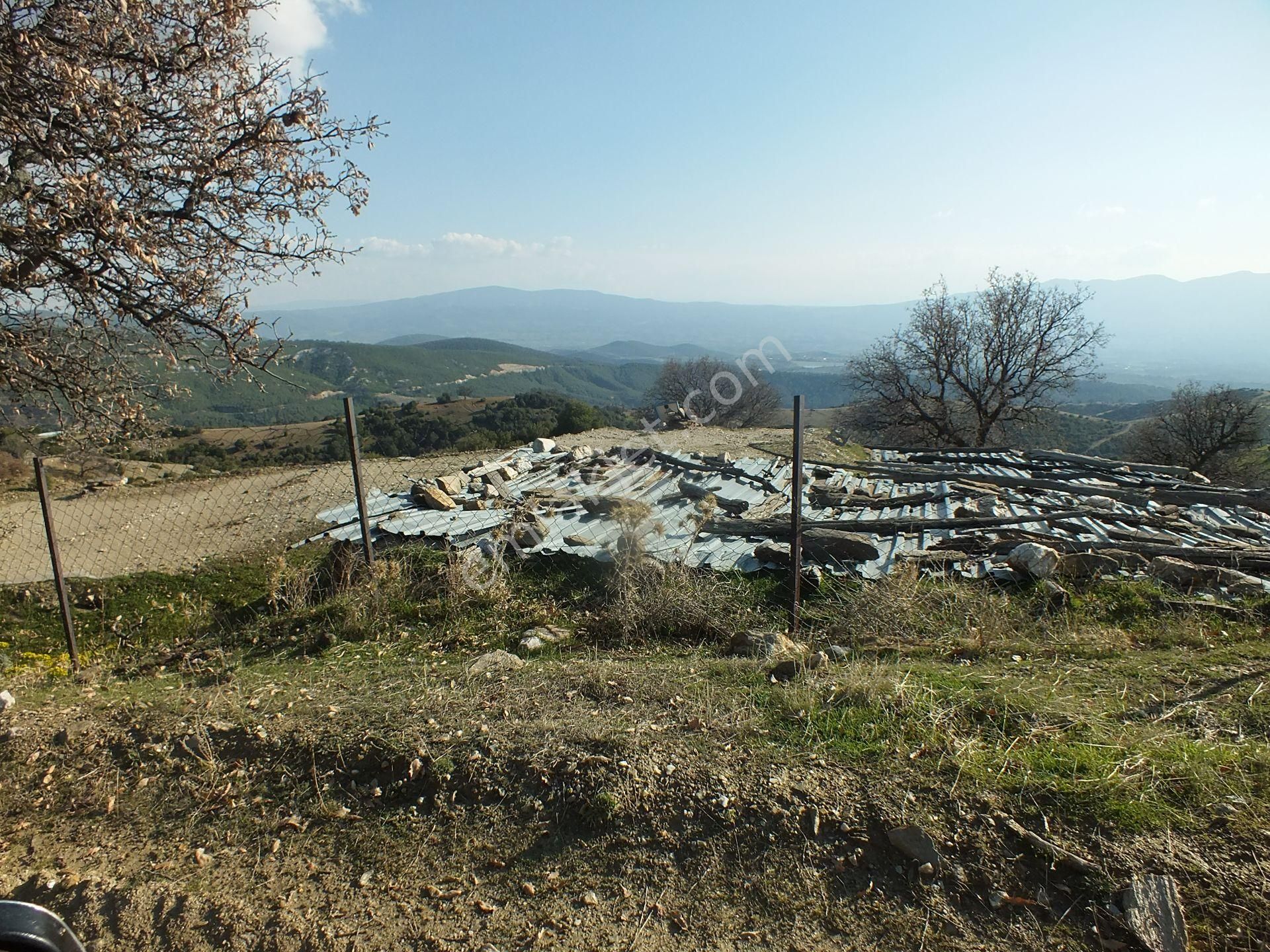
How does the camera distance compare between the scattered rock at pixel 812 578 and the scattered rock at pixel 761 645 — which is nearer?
the scattered rock at pixel 761 645

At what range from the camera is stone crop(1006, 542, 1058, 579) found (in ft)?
21.5

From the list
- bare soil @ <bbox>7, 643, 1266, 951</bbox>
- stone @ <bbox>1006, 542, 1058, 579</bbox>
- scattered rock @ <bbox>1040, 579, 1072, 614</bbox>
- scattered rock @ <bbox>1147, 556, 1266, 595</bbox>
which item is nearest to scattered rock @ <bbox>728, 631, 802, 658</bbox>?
bare soil @ <bbox>7, 643, 1266, 951</bbox>

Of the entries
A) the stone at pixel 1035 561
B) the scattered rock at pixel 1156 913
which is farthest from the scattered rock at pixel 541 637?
the stone at pixel 1035 561

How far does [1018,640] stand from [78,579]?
991cm

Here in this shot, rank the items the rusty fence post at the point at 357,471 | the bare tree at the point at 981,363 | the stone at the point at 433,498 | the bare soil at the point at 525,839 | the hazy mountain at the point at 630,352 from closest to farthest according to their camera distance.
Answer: the bare soil at the point at 525,839 → the rusty fence post at the point at 357,471 → the stone at the point at 433,498 → the bare tree at the point at 981,363 → the hazy mountain at the point at 630,352

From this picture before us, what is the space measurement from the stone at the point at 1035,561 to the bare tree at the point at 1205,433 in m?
27.8

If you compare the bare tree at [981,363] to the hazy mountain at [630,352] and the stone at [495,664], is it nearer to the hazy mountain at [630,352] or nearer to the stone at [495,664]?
the stone at [495,664]

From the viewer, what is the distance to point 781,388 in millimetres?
60438

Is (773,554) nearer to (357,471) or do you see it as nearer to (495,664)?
(495,664)

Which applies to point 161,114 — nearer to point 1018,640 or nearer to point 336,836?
point 336,836

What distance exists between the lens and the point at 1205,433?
92.0ft

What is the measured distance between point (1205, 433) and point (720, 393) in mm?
25650

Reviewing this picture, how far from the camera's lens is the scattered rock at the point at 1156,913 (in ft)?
7.06

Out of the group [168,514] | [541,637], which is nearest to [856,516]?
[541,637]
